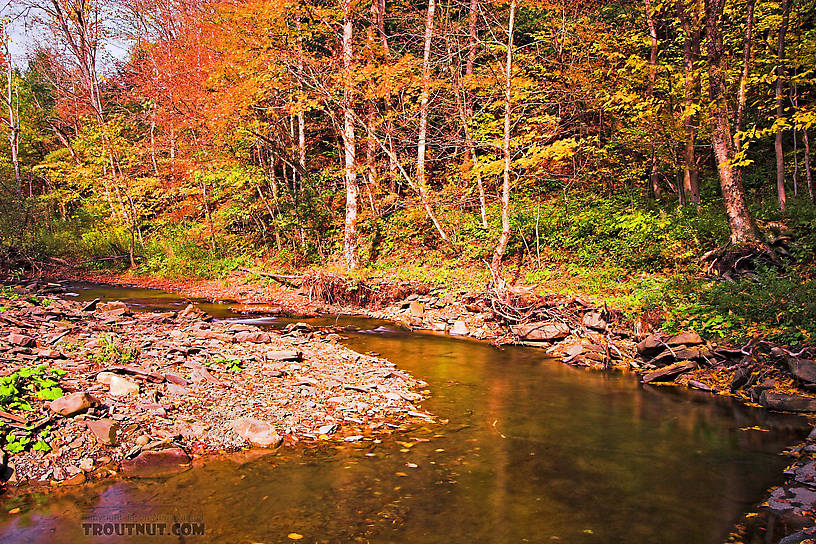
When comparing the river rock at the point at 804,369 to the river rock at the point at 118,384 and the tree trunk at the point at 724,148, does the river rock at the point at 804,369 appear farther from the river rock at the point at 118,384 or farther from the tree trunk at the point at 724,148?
the river rock at the point at 118,384

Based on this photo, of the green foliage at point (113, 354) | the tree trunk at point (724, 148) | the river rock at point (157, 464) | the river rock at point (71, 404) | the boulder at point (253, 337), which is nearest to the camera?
the river rock at point (157, 464)

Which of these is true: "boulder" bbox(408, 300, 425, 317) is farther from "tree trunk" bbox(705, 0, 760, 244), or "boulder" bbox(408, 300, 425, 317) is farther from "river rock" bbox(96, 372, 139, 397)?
"river rock" bbox(96, 372, 139, 397)

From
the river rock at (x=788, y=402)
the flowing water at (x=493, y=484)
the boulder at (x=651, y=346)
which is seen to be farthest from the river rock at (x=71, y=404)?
the boulder at (x=651, y=346)

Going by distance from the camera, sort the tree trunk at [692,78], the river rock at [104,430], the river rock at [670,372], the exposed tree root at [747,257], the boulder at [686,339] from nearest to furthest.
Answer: the river rock at [104,430]
the river rock at [670,372]
the boulder at [686,339]
the exposed tree root at [747,257]
the tree trunk at [692,78]

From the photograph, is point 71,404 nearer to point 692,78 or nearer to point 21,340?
point 21,340

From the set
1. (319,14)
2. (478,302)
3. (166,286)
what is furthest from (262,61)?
(478,302)

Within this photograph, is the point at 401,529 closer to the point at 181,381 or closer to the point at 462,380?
the point at 181,381

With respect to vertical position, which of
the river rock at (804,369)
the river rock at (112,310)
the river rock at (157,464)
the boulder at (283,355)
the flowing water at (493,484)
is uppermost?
the river rock at (112,310)

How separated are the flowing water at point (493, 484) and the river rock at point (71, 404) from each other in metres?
1.11

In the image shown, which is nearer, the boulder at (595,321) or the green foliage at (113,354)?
the green foliage at (113,354)

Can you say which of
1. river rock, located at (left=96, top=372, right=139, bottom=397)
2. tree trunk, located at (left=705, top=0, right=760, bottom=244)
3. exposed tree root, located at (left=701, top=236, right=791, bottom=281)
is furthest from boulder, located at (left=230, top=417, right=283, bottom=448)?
tree trunk, located at (left=705, top=0, right=760, bottom=244)

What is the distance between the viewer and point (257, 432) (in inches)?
236

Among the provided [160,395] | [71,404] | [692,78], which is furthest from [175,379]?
[692,78]

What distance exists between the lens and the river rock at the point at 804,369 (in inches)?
304
